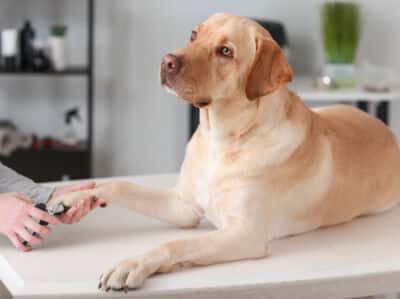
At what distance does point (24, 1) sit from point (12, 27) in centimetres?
14

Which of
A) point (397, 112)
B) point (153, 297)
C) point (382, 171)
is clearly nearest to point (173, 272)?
point (153, 297)

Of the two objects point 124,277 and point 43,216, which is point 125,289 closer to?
point 124,277

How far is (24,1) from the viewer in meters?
3.91

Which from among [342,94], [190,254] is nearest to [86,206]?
[190,254]

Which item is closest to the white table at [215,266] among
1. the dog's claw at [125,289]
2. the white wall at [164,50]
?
the dog's claw at [125,289]

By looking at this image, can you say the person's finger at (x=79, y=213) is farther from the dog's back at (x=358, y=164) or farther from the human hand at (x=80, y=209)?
the dog's back at (x=358, y=164)

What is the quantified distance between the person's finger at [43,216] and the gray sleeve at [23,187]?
14 centimetres

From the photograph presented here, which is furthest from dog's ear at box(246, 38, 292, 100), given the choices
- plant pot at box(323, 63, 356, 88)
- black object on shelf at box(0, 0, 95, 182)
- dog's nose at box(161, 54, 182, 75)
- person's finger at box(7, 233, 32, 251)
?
black object on shelf at box(0, 0, 95, 182)

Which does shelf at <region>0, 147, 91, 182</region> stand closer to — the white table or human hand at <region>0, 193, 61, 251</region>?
the white table

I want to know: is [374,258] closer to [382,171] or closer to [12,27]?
[382,171]

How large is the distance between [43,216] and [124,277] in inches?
9.4

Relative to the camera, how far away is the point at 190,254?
1344 millimetres

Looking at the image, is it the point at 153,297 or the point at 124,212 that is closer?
the point at 153,297

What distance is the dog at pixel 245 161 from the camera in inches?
56.8
